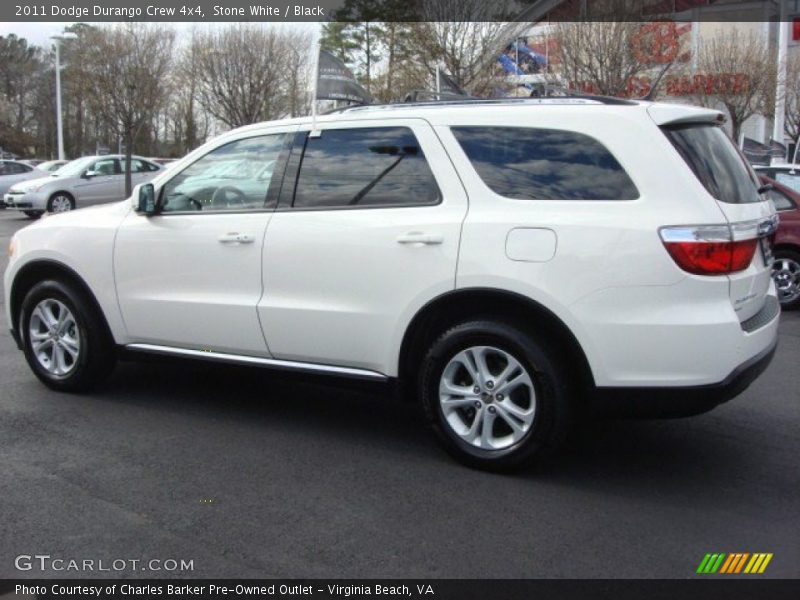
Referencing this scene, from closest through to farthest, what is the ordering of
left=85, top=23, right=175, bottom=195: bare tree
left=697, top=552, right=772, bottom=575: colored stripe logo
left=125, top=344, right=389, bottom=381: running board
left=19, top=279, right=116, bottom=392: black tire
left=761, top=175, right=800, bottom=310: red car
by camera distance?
left=697, top=552, right=772, bottom=575: colored stripe logo < left=125, top=344, right=389, bottom=381: running board < left=19, top=279, right=116, bottom=392: black tire < left=761, top=175, right=800, bottom=310: red car < left=85, top=23, right=175, bottom=195: bare tree

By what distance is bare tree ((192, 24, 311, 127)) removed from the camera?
106ft

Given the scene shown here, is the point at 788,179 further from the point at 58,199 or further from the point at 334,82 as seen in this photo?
the point at 58,199

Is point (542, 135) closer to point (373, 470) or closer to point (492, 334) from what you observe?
point (492, 334)

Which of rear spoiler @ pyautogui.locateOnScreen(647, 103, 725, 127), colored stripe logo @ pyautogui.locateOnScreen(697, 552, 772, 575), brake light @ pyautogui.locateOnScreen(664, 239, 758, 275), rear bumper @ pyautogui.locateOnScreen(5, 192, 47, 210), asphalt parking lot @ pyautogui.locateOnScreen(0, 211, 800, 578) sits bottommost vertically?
colored stripe logo @ pyautogui.locateOnScreen(697, 552, 772, 575)

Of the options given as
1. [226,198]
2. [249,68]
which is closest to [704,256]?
[226,198]

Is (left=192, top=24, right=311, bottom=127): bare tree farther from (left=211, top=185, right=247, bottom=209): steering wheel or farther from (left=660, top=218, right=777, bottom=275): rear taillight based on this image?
(left=660, top=218, right=777, bottom=275): rear taillight

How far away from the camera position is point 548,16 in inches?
1000

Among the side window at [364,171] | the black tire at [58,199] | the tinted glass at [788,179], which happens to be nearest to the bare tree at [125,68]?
the black tire at [58,199]

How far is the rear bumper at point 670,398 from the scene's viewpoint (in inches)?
148

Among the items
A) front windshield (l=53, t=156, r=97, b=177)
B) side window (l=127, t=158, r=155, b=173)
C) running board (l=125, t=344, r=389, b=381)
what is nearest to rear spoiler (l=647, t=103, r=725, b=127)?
running board (l=125, t=344, r=389, b=381)

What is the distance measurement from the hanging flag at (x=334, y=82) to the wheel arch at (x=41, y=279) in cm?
199

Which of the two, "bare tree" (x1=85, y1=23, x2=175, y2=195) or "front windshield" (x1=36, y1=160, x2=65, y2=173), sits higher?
"bare tree" (x1=85, y1=23, x2=175, y2=195)

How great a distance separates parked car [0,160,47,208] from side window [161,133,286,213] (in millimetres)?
22801

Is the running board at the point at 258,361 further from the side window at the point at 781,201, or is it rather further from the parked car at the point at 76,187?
the parked car at the point at 76,187
